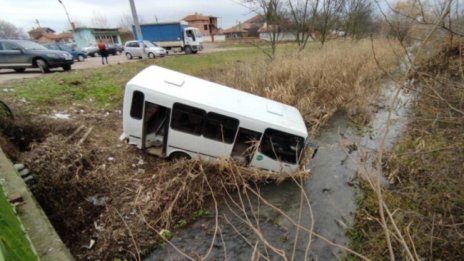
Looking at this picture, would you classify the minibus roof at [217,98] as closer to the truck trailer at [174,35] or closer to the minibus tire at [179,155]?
the minibus tire at [179,155]

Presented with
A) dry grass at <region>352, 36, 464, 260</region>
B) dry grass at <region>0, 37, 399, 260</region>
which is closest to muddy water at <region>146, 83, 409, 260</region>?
dry grass at <region>0, 37, 399, 260</region>

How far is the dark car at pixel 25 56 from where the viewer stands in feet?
39.1

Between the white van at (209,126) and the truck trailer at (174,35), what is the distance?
64.7ft

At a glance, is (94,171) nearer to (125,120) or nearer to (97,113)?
(125,120)

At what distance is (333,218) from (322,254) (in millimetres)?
976

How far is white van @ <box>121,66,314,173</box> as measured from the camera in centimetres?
542

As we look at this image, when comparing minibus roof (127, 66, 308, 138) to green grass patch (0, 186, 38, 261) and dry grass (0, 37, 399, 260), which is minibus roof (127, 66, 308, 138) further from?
green grass patch (0, 186, 38, 261)

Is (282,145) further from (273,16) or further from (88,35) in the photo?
(88,35)

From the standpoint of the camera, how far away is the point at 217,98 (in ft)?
19.4

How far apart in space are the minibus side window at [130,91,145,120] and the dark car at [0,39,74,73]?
384 inches

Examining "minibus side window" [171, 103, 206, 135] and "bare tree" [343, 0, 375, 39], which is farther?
"bare tree" [343, 0, 375, 39]

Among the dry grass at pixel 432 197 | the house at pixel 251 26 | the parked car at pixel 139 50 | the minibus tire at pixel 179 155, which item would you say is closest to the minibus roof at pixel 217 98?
the minibus tire at pixel 179 155

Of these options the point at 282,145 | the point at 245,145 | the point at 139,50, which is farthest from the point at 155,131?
the point at 139,50

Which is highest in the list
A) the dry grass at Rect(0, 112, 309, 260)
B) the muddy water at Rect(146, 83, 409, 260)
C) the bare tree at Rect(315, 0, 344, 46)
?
the bare tree at Rect(315, 0, 344, 46)
